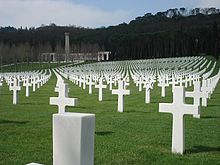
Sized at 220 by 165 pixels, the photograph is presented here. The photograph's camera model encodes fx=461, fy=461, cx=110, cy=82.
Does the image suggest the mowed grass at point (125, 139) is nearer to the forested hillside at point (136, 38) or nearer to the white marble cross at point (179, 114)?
the white marble cross at point (179, 114)

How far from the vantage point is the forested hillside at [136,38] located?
110812 mm

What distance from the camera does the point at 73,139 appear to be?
10.7 feet

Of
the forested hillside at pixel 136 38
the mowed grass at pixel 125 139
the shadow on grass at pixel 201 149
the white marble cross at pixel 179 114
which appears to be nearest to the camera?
A: the mowed grass at pixel 125 139

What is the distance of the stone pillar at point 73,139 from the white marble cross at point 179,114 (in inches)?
182

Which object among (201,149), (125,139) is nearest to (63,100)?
(125,139)

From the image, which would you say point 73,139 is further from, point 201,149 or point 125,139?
point 125,139

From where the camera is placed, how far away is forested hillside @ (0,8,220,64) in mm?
110812

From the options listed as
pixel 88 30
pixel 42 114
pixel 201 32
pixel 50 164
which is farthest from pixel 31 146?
pixel 88 30

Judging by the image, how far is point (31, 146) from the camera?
27.7 ft

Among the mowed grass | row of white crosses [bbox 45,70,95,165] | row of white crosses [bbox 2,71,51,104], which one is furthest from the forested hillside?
row of white crosses [bbox 45,70,95,165]

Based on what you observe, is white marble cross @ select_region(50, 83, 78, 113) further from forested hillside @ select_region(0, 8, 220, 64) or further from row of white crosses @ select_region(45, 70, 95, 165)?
forested hillside @ select_region(0, 8, 220, 64)

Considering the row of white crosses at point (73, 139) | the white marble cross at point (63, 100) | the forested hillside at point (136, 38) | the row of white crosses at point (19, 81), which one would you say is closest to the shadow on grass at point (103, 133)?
the white marble cross at point (63, 100)

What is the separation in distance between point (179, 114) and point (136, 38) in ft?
427

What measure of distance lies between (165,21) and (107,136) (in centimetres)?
15556
